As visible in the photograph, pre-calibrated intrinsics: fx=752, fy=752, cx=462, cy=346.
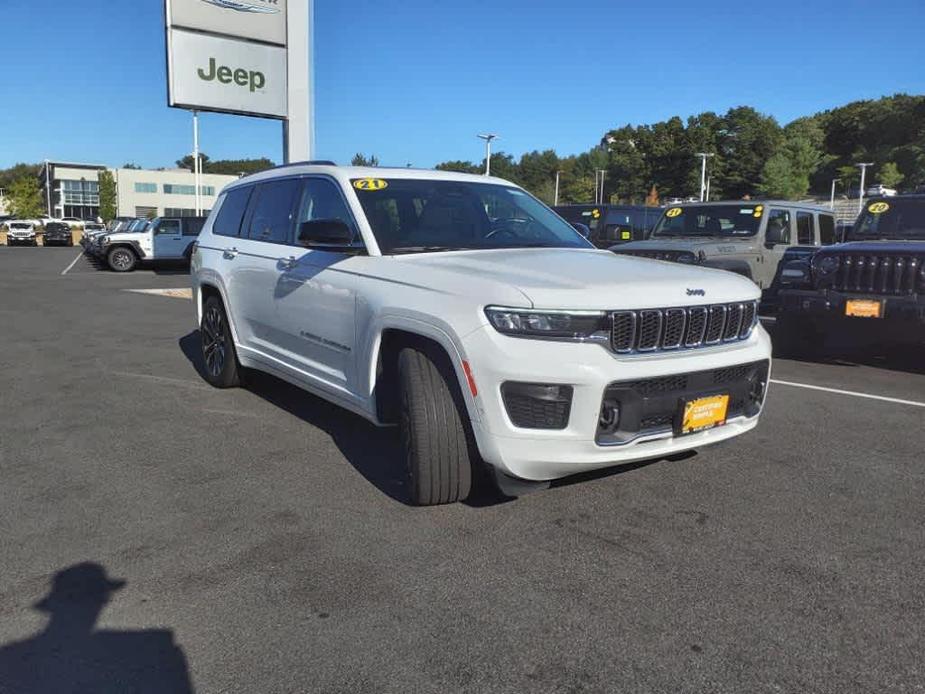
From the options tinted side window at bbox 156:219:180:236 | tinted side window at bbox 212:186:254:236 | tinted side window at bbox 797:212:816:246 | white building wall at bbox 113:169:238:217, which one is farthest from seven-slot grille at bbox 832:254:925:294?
white building wall at bbox 113:169:238:217

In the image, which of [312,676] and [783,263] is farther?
[783,263]

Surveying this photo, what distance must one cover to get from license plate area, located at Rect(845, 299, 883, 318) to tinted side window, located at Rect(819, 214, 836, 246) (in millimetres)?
4783

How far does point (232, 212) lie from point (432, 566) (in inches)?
162

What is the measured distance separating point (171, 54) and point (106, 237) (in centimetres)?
917

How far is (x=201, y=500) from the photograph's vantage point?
4020mm

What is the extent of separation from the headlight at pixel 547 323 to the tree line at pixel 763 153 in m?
69.2

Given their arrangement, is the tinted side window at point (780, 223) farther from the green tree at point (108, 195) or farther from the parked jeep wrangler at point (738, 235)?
the green tree at point (108, 195)

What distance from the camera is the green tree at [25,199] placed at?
96.8 metres

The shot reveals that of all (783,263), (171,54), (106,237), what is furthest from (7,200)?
(783,263)

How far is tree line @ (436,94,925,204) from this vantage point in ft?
277

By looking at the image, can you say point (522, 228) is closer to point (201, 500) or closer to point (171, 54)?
point (201, 500)

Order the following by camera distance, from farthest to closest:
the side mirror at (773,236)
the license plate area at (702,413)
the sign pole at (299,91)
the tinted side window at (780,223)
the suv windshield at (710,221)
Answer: the sign pole at (299,91) → the suv windshield at (710,221) → the tinted side window at (780,223) → the side mirror at (773,236) → the license plate area at (702,413)

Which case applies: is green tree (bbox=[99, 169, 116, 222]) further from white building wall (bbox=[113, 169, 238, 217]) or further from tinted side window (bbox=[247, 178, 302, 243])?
tinted side window (bbox=[247, 178, 302, 243])

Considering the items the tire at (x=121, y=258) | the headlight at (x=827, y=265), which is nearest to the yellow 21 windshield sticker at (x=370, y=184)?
the headlight at (x=827, y=265)
